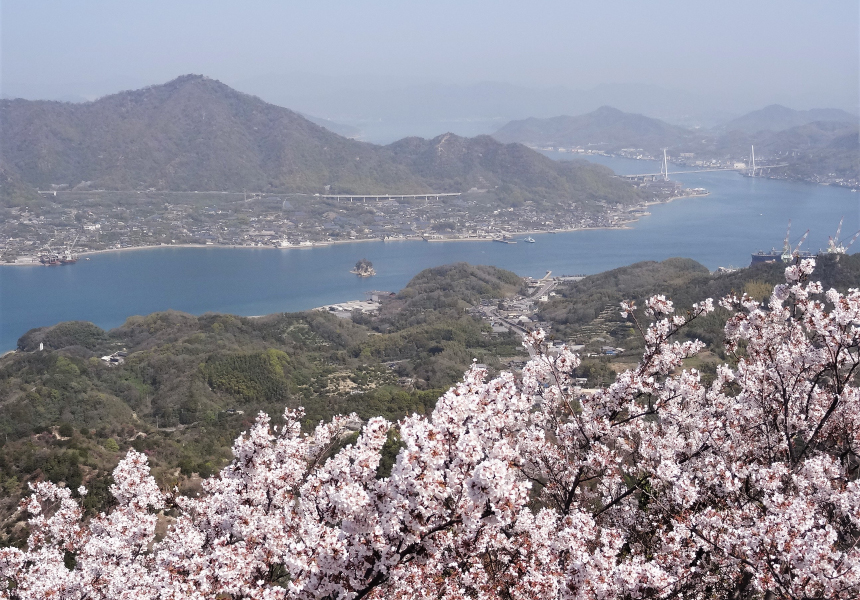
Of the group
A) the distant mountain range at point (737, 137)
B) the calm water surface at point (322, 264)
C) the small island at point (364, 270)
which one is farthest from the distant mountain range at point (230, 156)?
the distant mountain range at point (737, 137)

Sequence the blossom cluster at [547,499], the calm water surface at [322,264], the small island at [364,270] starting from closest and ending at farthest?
1. the blossom cluster at [547,499]
2. the calm water surface at [322,264]
3. the small island at [364,270]

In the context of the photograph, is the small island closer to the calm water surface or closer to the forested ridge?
the calm water surface

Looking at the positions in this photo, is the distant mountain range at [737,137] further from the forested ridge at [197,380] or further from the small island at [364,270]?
the forested ridge at [197,380]

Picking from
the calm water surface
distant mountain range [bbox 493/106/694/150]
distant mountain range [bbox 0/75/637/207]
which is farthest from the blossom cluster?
distant mountain range [bbox 493/106/694/150]

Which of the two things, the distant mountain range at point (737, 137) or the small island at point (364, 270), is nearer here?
the small island at point (364, 270)

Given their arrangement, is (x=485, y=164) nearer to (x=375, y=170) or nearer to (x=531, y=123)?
(x=375, y=170)

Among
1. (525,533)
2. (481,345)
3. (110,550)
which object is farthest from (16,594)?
(481,345)
